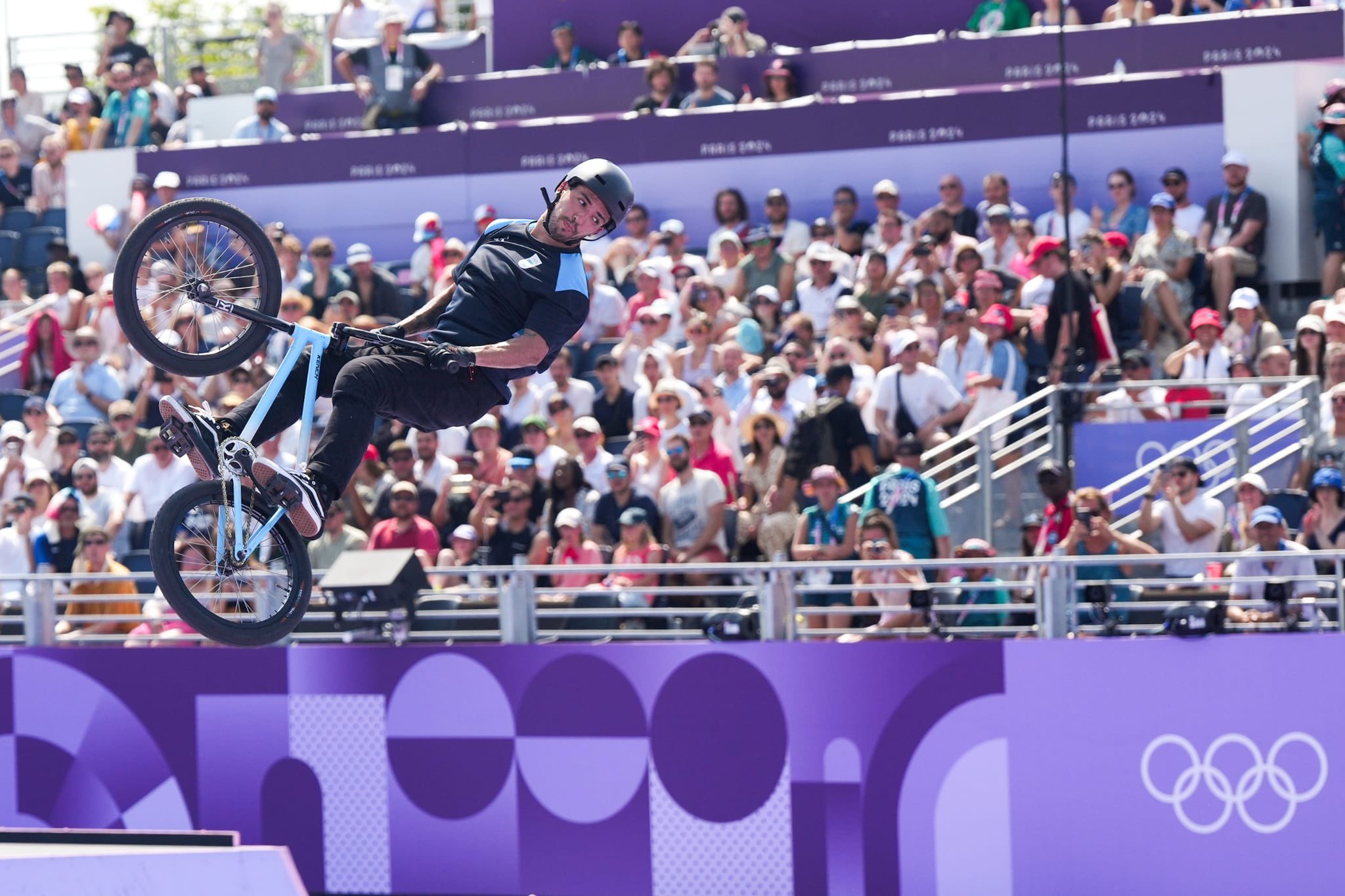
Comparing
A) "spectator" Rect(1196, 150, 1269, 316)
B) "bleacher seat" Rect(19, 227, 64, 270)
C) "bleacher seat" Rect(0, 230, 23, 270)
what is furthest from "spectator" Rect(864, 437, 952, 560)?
"bleacher seat" Rect(0, 230, 23, 270)

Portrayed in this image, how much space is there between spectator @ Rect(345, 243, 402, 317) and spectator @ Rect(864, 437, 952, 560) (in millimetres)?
4819

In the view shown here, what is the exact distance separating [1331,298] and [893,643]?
14.2 feet

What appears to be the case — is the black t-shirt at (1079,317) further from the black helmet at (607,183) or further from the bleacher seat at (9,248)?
the bleacher seat at (9,248)

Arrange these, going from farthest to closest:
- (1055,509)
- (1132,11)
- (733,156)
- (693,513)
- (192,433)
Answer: (733,156) < (1132,11) < (693,513) < (1055,509) < (192,433)

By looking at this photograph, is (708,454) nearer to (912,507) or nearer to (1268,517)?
(912,507)

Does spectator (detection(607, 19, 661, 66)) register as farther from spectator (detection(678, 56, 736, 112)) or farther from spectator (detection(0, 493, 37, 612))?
spectator (detection(0, 493, 37, 612))

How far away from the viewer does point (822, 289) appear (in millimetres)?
13242

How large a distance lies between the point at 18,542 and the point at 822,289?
561 cm

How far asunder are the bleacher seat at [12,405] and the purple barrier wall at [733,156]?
344 cm

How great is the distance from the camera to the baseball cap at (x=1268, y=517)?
31.4 ft

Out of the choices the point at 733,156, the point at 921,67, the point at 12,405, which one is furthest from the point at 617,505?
the point at 921,67

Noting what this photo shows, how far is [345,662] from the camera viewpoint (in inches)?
428

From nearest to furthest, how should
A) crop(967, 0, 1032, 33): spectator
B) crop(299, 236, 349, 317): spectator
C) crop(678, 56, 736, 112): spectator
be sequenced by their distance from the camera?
crop(299, 236, 349, 317): spectator, crop(678, 56, 736, 112): spectator, crop(967, 0, 1032, 33): spectator

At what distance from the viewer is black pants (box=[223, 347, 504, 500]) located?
6.74 meters
